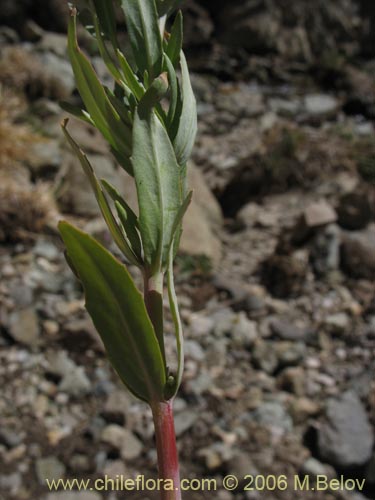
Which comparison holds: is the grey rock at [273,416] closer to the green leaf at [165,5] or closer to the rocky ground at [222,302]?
the rocky ground at [222,302]

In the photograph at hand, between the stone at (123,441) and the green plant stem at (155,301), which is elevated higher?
the green plant stem at (155,301)

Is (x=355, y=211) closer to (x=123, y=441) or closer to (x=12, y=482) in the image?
(x=123, y=441)

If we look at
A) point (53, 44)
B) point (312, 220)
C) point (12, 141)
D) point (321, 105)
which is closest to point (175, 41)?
point (312, 220)

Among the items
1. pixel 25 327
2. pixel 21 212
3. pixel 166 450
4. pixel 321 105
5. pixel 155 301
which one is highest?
pixel 155 301

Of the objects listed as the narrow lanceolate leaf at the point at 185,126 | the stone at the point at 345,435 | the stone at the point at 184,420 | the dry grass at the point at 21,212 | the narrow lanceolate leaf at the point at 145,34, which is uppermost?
the narrow lanceolate leaf at the point at 145,34

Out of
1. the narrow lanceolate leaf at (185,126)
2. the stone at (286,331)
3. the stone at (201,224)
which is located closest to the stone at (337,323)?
the stone at (286,331)
